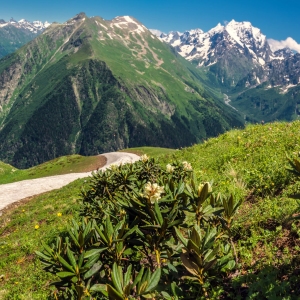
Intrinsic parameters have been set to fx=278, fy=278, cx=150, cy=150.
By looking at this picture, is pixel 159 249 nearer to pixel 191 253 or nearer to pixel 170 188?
pixel 191 253

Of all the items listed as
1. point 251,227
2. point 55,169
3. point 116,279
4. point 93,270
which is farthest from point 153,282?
point 55,169

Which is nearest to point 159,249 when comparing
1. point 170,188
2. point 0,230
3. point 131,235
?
point 131,235

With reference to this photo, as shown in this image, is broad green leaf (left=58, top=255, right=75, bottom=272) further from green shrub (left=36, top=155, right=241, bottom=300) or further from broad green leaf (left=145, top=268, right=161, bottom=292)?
broad green leaf (left=145, top=268, right=161, bottom=292)

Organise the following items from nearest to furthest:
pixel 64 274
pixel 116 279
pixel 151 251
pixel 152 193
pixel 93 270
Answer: pixel 116 279, pixel 64 274, pixel 93 270, pixel 152 193, pixel 151 251

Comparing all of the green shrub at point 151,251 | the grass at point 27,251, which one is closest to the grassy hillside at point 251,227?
the grass at point 27,251

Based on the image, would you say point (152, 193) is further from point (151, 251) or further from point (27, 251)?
point (27, 251)

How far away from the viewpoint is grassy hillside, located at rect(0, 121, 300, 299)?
487 cm

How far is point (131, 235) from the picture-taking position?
15.3ft

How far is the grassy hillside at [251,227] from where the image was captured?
487cm

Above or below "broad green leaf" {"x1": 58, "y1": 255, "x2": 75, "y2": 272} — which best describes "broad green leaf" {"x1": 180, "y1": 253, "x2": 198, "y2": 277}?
below

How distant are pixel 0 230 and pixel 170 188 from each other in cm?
2052

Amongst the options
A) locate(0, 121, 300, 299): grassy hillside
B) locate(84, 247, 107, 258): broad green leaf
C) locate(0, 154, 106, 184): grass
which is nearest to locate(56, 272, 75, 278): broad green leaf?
locate(84, 247, 107, 258): broad green leaf

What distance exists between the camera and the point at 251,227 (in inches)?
274

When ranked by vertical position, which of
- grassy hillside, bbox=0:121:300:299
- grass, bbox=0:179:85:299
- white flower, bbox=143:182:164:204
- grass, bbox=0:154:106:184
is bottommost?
grass, bbox=0:179:85:299
